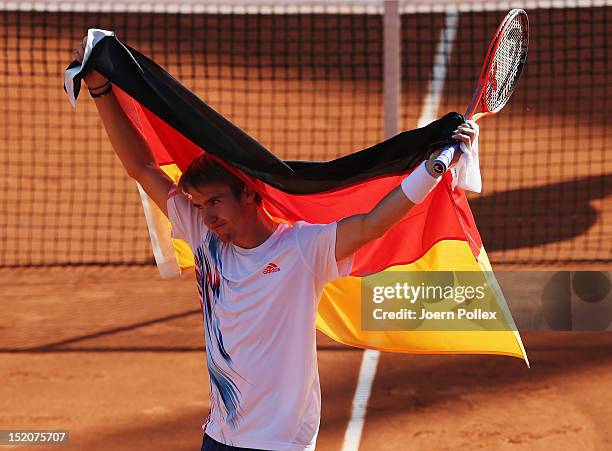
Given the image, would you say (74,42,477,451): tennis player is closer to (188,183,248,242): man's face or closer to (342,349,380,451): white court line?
(188,183,248,242): man's face

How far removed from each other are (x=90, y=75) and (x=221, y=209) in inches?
36.1

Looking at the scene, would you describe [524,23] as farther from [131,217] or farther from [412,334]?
[131,217]

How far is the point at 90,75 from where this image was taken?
4.53m

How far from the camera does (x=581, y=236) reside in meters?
11.2

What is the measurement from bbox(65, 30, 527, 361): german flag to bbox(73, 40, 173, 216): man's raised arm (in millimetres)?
90

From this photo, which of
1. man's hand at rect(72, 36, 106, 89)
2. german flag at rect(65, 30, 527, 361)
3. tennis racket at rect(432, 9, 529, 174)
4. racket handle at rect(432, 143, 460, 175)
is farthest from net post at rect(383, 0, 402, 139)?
racket handle at rect(432, 143, 460, 175)

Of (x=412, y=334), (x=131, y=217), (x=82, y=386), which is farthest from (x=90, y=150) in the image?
(x=412, y=334)

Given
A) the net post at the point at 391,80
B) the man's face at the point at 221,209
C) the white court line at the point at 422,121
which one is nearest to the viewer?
the man's face at the point at 221,209

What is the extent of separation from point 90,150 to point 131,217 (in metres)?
1.91

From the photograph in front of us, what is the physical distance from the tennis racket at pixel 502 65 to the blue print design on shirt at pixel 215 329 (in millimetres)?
1135

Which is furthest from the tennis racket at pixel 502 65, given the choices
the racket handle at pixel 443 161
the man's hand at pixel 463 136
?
the racket handle at pixel 443 161

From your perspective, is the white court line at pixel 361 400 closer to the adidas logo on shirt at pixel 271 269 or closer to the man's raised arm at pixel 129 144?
the man's raised arm at pixel 129 144

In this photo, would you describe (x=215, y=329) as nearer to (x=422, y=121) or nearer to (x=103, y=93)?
(x=103, y=93)

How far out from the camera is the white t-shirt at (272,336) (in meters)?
4.10
